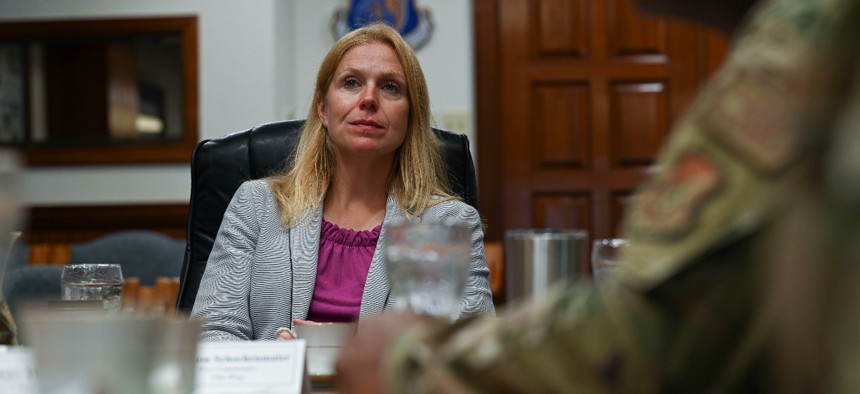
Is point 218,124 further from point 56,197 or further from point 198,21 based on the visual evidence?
point 56,197

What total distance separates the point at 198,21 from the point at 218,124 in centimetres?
49

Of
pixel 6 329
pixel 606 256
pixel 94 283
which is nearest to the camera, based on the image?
pixel 6 329

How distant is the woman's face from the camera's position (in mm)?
2213

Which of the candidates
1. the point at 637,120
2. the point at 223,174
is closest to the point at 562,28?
the point at 637,120

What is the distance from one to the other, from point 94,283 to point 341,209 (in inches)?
31.7

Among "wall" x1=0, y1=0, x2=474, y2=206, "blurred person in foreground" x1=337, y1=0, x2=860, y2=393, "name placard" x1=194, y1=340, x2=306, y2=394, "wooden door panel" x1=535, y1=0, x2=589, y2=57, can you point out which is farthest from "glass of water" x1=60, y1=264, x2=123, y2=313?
"wooden door panel" x1=535, y1=0, x2=589, y2=57

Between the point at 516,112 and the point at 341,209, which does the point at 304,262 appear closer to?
the point at 341,209

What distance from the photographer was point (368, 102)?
2.20 meters

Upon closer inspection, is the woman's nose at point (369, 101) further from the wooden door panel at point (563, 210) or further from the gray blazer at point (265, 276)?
the wooden door panel at point (563, 210)

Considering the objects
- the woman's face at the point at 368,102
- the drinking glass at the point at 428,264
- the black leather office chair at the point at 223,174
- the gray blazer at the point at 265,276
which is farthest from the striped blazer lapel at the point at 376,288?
the drinking glass at the point at 428,264

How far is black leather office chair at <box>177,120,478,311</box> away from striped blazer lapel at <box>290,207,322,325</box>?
225 millimetres

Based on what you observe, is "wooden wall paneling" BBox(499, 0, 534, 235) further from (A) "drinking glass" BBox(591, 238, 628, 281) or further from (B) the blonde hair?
(A) "drinking glass" BBox(591, 238, 628, 281)

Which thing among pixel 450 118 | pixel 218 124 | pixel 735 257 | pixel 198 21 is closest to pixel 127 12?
pixel 198 21

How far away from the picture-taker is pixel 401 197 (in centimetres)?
227
